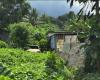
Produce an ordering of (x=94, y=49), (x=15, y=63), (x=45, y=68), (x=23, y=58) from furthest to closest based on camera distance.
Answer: (x=23, y=58), (x=15, y=63), (x=45, y=68), (x=94, y=49)

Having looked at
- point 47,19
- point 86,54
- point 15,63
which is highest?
point 86,54

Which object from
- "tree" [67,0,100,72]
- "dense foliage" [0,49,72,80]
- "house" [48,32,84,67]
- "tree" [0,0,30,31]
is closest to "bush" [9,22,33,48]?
"house" [48,32,84,67]

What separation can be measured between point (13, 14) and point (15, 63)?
3292 cm

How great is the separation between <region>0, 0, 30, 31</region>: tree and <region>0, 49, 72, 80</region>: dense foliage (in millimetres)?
27207

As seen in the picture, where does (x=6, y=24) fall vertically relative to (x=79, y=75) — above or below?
below

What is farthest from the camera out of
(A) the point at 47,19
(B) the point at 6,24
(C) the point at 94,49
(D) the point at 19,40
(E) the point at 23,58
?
(A) the point at 47,19

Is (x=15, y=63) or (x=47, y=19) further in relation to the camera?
(x=47, y=19)

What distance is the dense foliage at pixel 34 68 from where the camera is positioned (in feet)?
58.1

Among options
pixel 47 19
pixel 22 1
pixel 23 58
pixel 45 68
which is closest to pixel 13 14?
pixel 22 1

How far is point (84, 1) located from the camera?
19047 millimetres

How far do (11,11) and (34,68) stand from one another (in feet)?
118

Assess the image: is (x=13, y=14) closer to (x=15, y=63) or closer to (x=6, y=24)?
(x=6, y=24)

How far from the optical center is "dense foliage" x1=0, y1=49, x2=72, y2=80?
1769 cm

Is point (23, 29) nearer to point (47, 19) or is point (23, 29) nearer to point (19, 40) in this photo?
point (19, 40)
